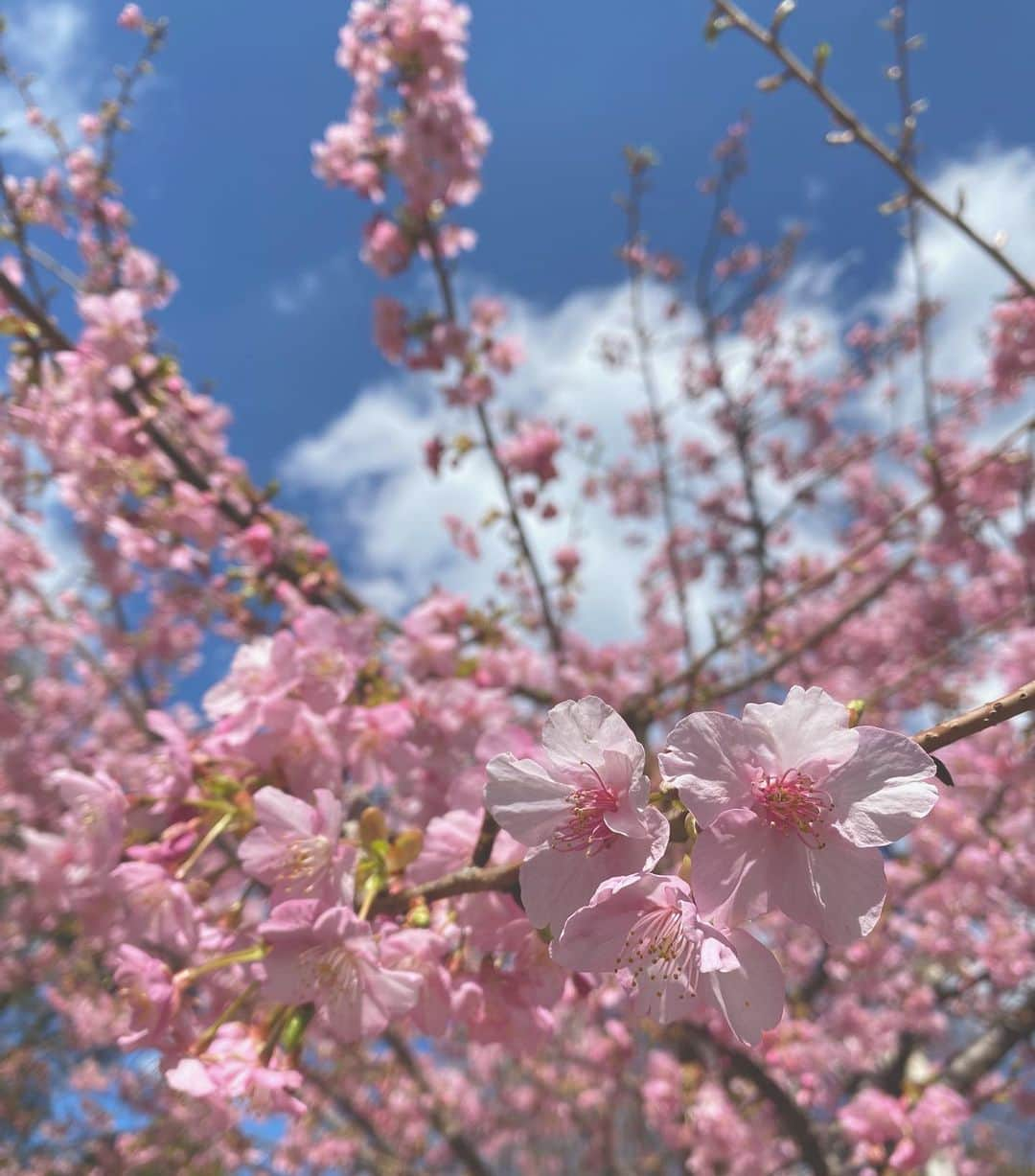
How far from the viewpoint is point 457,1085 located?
391 inches

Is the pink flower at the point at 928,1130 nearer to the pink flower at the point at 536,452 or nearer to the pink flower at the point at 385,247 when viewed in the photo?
the pink flower at the point at 536,452

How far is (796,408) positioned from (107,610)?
7728 mm

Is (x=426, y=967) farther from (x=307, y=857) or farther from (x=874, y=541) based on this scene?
(x=874, y=541)

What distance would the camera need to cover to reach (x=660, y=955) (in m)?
0.88

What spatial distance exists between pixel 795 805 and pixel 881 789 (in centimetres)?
9

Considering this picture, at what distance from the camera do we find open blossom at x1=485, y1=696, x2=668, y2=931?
0.85 metres

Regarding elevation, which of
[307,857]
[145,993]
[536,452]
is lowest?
[145,993]

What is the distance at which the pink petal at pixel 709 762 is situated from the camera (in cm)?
79

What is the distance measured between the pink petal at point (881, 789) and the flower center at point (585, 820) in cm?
25

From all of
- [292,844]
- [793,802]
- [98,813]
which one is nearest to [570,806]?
[793,802]

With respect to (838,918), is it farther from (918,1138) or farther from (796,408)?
(796,408)

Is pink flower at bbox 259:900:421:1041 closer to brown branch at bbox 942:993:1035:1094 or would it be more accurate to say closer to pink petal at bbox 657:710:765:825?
pink petal at bbox 657:710:765:825

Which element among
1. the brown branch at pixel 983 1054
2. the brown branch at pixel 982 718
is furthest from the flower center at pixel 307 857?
the brown branch at pixel 983 1054

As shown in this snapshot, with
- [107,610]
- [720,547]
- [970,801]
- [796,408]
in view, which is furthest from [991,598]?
[107,610]
